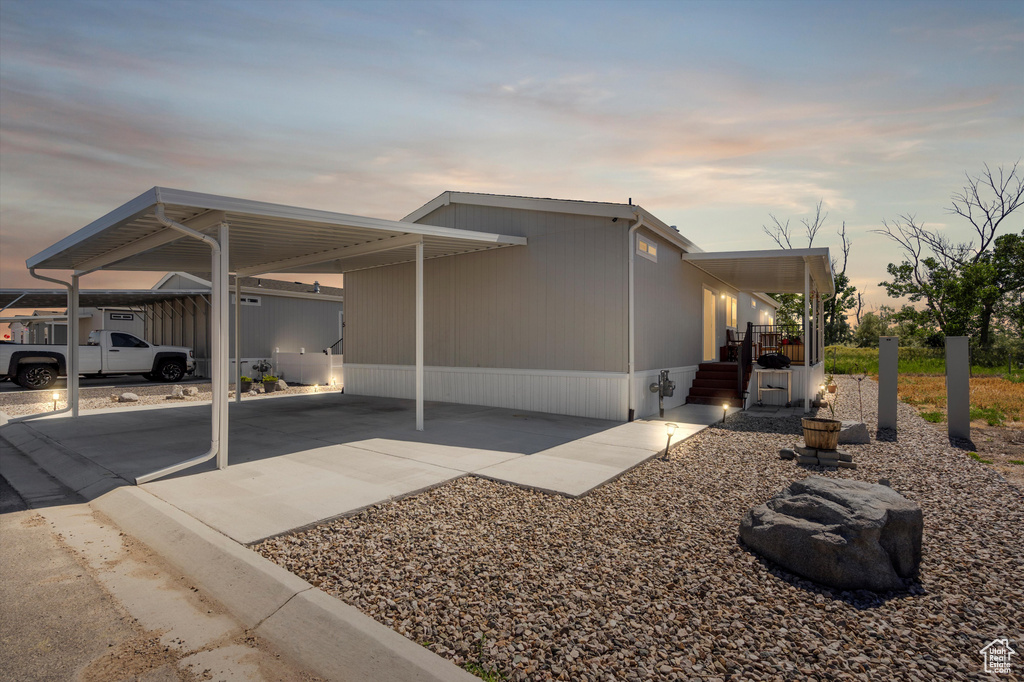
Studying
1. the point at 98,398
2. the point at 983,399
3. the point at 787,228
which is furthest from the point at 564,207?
the point at 787,228

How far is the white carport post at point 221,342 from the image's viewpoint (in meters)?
5.30

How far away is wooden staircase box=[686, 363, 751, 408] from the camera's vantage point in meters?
10.9

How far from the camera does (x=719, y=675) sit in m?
2.16

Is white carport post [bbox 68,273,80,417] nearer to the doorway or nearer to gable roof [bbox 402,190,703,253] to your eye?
gable roof [bbox 402,190,703,253]

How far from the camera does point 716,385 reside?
37.3ft

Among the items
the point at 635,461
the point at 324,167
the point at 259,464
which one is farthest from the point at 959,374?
the point at 324,167

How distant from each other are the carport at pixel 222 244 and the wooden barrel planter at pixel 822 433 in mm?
5065

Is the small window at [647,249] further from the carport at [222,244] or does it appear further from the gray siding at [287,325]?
the gray siding at [287,325]

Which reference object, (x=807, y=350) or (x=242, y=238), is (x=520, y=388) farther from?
(x=807, y=350)

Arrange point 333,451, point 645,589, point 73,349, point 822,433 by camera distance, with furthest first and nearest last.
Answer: point 73,349, point 333,451, point 822,433, point 645,589

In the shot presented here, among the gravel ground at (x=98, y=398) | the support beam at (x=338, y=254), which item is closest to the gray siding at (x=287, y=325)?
the gravel ground at (x=98, y=398)

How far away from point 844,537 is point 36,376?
1870 cm

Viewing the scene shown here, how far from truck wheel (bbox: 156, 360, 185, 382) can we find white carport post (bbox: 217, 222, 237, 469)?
13.4m

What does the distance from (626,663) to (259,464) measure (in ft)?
15.6
